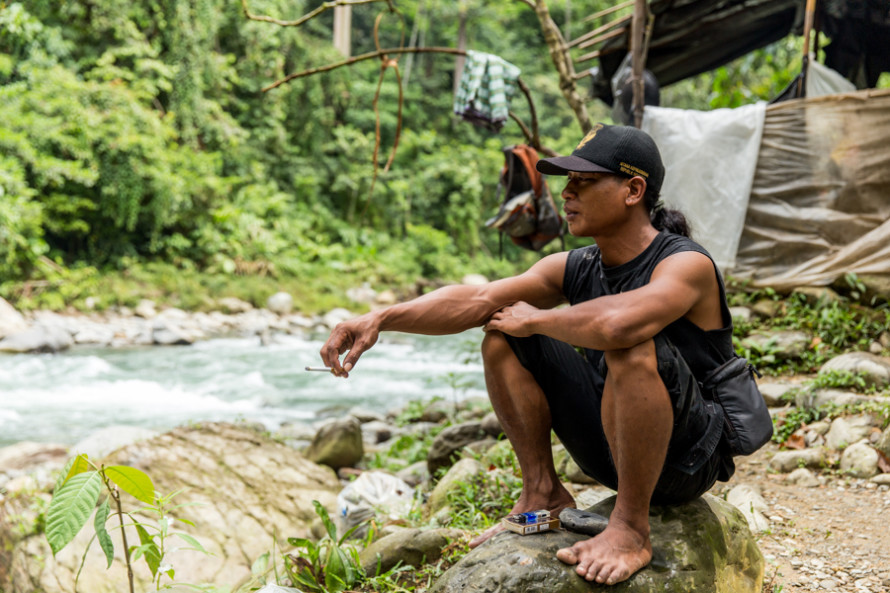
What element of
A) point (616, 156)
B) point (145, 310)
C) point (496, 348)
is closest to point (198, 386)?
point (145, 310)

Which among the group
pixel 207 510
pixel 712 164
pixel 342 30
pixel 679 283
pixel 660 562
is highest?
pixel 342 30

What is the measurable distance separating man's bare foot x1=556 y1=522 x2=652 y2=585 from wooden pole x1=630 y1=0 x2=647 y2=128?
11.8 feet

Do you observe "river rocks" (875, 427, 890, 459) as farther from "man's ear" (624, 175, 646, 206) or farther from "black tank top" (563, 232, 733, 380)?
"man's ear" (624, 175, 646, 206)

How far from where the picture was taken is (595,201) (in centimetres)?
207

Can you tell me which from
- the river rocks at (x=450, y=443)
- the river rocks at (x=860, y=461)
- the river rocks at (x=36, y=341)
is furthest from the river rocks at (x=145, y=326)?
the river rocks at (x=860, y=461)

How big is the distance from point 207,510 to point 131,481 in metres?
2.61

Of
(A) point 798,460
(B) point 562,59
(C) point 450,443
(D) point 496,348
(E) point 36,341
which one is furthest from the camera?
(E) point 36,341

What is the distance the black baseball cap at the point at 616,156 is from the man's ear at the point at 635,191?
0.02m

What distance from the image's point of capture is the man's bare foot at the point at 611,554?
72.2 inches

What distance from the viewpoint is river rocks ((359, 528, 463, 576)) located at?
8.44ft

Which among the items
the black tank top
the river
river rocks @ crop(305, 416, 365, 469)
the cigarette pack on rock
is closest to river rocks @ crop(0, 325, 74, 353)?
the river

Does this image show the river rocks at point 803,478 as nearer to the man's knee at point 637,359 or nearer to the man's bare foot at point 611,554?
the man's bare foot at point 611,554

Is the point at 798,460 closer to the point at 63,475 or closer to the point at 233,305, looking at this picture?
the point at 63,475

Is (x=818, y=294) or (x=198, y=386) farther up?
(x=818, y=294)
